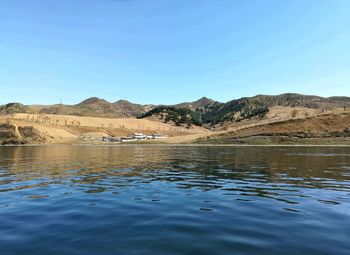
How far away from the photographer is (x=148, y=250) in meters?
10.5

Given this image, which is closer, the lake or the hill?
the lake

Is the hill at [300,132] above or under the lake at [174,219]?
above

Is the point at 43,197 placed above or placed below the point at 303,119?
below

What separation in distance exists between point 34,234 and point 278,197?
1452 cm

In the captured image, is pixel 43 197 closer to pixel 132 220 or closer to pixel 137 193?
pixel 137 193

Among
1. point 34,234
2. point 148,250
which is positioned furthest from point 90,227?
point 148,250

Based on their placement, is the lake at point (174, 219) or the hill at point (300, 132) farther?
the hill at point (300, 132)

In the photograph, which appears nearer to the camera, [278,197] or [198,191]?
[278,197]

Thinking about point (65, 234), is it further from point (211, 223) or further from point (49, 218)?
point (211, 223)

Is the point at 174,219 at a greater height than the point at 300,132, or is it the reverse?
the point at 300,132

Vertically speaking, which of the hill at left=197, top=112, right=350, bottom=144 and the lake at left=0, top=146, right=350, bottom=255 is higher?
the hill at left=197, top=112, right=350, bottom=144

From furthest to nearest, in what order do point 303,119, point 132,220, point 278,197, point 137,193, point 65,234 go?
point 303,119 → point 137,193 → point 278,197 → point 132,220 → point 65,234

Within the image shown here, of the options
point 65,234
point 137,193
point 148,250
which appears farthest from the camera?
point 137,193

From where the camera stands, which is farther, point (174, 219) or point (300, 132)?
point (300, 132)
